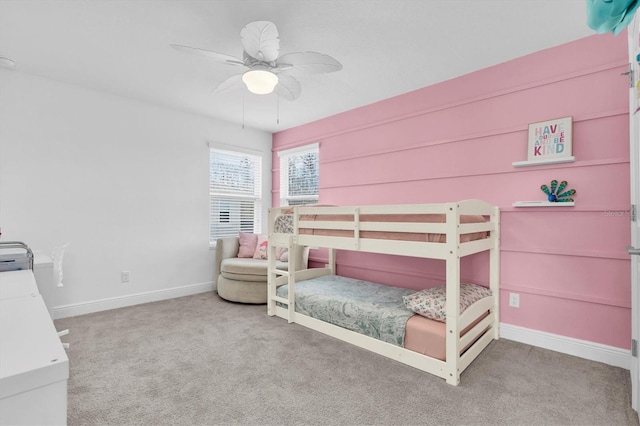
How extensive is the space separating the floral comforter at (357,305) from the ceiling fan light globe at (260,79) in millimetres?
1789

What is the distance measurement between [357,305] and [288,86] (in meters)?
1.82

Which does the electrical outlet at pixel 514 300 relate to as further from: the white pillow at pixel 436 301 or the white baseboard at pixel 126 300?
the white baseboard at pixel 126 300

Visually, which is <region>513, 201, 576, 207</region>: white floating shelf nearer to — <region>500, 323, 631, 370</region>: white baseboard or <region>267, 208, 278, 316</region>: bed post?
<region>500, 323, 631, 370</region>: white baseboard

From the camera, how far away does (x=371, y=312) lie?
Result: 244cm

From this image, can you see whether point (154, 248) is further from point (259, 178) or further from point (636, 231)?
point (636, 231)

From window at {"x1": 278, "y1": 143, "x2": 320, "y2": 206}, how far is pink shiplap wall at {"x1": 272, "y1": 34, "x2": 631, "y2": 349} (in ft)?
3.59

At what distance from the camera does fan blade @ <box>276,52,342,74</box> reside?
1961 mm

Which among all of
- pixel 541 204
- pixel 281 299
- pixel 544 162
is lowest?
pixel 281 299

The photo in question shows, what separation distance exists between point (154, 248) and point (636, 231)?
421cm

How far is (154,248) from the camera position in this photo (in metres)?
3.73

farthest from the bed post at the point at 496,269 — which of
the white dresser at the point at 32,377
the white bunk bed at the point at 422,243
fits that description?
the white dresser at the point at 32,377

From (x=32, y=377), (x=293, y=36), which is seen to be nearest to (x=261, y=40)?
(x=293, y=36)

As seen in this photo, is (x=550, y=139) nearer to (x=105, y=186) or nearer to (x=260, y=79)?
(x=260, y=79)

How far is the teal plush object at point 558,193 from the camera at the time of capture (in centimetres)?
234
